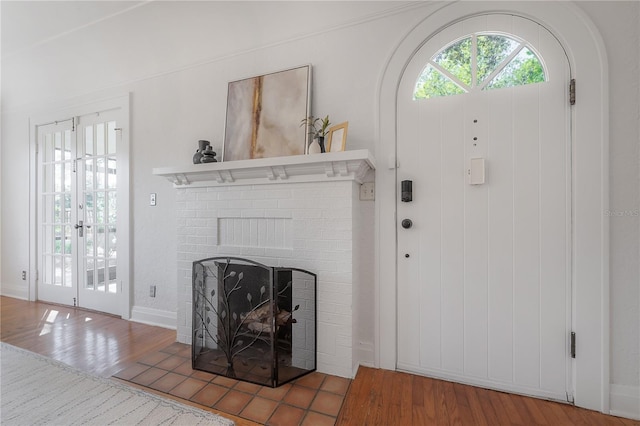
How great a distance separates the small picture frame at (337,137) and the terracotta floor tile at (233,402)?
1.64 m

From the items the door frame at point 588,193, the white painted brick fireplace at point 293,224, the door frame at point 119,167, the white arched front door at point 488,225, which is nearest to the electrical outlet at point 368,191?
the white painted brick fireplace at point 293,224

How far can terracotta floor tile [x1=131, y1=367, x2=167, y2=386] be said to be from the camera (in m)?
1.66

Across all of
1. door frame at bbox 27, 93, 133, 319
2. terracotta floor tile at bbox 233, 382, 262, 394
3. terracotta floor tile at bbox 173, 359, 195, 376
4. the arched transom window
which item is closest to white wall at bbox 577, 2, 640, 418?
the arched transom window

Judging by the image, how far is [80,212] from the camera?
3.05 m

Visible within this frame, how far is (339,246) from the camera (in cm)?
175

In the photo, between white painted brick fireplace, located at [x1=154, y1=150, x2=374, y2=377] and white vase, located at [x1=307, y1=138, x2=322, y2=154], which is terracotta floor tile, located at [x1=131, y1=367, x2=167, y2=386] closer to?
white painted brick fireplace, located at [x1=154, y1=150, x2=374, y2=377]

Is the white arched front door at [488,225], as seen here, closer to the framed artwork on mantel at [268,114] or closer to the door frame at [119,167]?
the framed artwork on mantel at [268,114]

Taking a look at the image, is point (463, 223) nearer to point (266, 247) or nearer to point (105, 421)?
point (266, 247)

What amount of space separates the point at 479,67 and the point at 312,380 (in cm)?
232

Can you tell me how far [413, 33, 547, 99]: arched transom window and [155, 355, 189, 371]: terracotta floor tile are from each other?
100 inches

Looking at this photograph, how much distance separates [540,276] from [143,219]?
131 inches

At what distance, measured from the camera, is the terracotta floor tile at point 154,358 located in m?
1.89

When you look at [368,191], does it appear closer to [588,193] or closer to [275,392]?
[588,193]

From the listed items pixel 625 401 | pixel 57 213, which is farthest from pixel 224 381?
pixel 57 213
